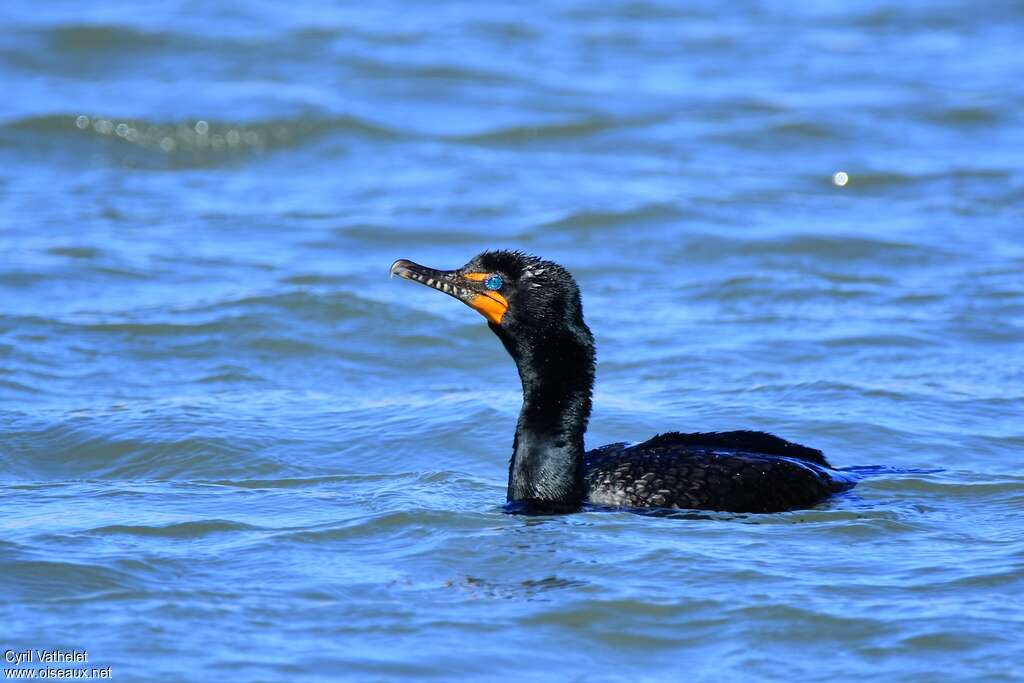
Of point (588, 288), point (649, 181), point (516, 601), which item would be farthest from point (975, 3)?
point (516, 601)

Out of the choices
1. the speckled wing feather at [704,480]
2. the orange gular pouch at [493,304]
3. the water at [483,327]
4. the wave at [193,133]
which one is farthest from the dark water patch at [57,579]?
the wave at [193,133]

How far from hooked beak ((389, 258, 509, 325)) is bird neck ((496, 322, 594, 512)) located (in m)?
0.13

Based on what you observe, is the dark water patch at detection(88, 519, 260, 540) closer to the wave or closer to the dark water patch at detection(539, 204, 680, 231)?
the dark water patch at detection(539, 204, 680, 231)

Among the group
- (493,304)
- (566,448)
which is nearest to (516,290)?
(493,304)

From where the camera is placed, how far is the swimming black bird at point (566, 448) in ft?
24.1

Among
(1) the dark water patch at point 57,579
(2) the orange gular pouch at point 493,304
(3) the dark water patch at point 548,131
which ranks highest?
(3) the dark water patch at point 548,131

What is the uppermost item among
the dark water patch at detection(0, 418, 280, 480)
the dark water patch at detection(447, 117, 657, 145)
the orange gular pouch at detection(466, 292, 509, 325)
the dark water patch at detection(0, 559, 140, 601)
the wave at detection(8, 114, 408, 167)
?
the dark water patch at detection(447, 117, 657, 145)

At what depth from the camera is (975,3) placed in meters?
23.4

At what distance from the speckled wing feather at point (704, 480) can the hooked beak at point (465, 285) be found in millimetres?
857

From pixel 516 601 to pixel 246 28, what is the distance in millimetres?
16219

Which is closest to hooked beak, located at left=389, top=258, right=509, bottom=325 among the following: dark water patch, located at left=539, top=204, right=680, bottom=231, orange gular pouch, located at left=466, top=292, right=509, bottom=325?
orange gular pouch, located at left=466, top=292, right=509, bottom=325

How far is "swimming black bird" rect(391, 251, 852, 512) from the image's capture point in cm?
734

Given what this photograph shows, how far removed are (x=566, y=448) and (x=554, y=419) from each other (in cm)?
14

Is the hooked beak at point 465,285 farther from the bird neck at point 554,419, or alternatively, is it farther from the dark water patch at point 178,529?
the dark water patch at point 178,529
